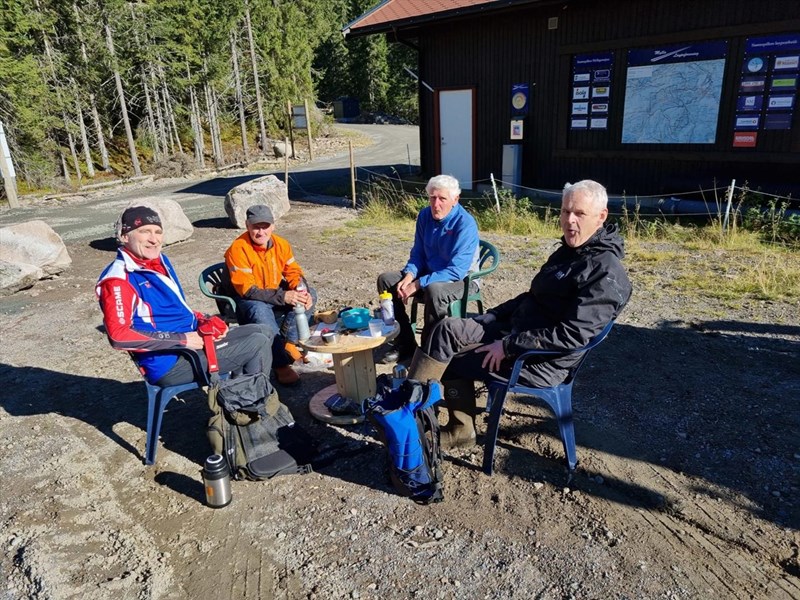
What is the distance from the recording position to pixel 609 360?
448 centimetres

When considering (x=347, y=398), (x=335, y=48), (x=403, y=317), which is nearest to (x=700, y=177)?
(x=403, y=317)

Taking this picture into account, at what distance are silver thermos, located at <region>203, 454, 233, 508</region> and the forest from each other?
16574 millimetres

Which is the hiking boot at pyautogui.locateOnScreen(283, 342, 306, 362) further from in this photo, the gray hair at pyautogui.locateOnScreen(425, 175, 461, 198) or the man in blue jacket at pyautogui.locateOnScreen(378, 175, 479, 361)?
the gray hair at pyautogui.locateOnScreen(425, 175, 461, 198)

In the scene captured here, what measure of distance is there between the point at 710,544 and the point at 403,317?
8.38 feet

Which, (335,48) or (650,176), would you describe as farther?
(335,48)

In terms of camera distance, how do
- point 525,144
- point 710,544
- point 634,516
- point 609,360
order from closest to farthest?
point 710,544
point 634,516
point 609,360
point 525,144

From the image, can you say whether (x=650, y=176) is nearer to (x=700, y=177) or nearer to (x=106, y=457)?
(x=700, y=177)

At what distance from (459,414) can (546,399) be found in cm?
54

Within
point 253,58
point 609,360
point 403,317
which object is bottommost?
point 609,360

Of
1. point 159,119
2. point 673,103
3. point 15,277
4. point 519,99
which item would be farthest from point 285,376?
point 159,119

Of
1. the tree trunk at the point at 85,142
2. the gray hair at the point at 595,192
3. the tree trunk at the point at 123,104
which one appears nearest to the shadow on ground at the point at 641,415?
the gray hair at the point at 595,192

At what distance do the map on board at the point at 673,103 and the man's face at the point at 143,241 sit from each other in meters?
9.57

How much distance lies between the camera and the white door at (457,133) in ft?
42.4

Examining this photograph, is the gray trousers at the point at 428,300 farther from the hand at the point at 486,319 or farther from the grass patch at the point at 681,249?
the grass patch at the point at 681,249
